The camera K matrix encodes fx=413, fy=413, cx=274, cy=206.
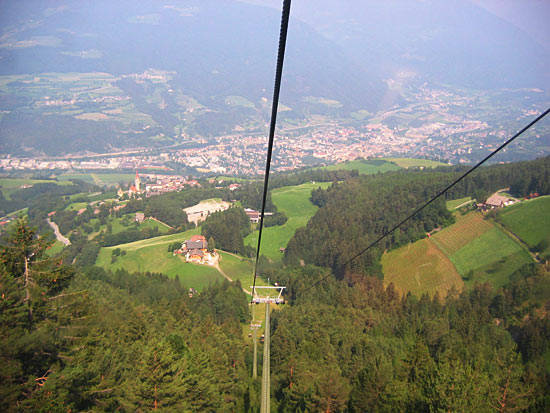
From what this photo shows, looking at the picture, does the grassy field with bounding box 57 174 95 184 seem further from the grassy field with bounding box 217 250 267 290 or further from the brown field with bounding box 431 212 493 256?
the brown field with bounding box 431 212 493 256

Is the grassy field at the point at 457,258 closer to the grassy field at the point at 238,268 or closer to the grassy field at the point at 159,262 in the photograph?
the grassy field at the point at 238,268

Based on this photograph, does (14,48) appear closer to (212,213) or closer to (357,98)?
(357,98)

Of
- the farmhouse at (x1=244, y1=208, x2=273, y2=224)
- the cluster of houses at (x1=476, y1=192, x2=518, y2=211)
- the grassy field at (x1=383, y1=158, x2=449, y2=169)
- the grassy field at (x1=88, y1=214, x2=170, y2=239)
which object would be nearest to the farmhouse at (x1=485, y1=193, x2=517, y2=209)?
the cluster of houses at (x1=476, y1=192, x2=518, y2=211)

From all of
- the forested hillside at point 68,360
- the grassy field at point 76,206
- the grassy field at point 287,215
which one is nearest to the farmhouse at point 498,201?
the grassy field at point 287,215

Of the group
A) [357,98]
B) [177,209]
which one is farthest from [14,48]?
[177,209]

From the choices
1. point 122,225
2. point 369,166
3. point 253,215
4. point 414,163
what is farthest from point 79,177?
point 414,163

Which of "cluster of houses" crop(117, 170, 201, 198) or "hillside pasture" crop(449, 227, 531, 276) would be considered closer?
"hillside pasture" crop(449, 227, 531, 276)
